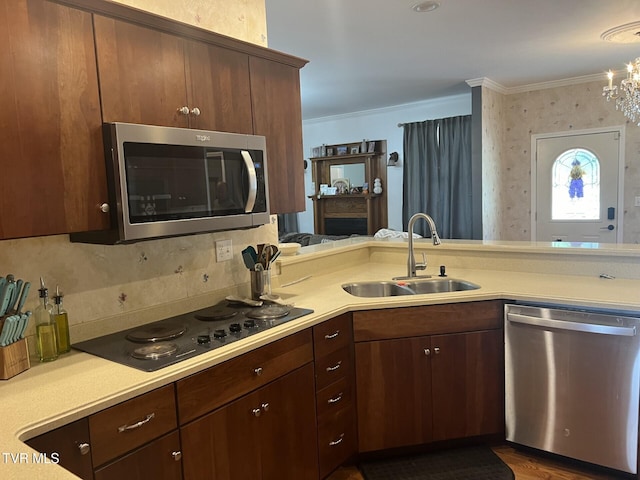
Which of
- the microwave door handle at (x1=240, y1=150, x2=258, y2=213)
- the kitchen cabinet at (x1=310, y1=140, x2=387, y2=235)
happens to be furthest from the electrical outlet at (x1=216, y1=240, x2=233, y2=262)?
the kitchen cabinet at (x1=310, y1=140, x2=387, y2=235)

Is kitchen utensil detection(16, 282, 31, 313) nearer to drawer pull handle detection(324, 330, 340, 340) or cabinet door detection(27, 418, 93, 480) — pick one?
cabinet door detection(27, 418, 93, 480)

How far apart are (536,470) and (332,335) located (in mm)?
1238

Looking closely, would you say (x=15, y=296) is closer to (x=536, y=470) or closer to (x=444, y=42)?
(x=536, y=470)

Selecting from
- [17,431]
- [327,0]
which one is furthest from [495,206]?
[17,431]

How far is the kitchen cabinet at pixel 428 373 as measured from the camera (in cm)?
229

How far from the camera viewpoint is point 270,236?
8.54ft

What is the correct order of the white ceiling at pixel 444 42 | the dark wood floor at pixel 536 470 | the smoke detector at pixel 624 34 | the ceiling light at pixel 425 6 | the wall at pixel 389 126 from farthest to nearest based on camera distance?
the wall at pixel 389 126, the smoke detector at pixel 624 34, the white ceiling at pixel 444 42, the ceiling light at pixel 425 6, the dark wood floor at pixel 536 470

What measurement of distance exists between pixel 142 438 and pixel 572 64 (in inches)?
202

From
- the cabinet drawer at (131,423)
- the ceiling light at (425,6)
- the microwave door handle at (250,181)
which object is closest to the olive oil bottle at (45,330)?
the cabinet drawer at (131,423)

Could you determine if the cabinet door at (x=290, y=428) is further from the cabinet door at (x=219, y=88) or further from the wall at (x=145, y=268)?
the cabinet door at (x=219, y=88)

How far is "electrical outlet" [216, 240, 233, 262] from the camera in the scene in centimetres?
230

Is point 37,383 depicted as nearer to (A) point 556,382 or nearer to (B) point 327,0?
(A) point 556,382

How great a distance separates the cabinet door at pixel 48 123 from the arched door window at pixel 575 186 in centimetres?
545

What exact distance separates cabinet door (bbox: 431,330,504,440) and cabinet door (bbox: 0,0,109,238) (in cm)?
172
